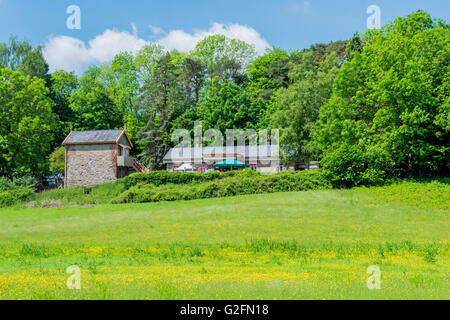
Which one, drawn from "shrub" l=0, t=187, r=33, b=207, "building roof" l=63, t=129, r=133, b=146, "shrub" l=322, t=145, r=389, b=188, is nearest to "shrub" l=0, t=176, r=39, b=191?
"shrub" l=0, t=187, r=33, b=207

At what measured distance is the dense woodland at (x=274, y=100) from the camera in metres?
34.7

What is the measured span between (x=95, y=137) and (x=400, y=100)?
36.2m

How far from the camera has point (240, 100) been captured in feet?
208

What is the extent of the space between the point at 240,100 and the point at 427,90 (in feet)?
109

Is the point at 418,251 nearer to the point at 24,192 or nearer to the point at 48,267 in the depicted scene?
the point at 48,267

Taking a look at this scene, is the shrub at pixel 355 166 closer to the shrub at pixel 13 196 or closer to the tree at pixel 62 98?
the shrub at pixel 13 196

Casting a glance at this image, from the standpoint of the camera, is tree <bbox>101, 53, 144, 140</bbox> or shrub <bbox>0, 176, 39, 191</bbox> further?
tree <bbox>101, 53, 144, 140</bbox>


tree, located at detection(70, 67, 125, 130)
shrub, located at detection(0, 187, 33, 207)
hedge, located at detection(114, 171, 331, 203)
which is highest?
tree, located at detection(70, 67, 125, 130)

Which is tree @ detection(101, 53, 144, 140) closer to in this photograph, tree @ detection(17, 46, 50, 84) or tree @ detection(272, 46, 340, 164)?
tree @ detection(17, 46, 50, 84)

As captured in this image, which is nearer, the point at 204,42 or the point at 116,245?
the point at 116,245

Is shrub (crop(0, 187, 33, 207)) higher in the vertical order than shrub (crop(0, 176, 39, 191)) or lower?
lower

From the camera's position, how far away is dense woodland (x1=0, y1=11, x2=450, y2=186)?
34.7 m

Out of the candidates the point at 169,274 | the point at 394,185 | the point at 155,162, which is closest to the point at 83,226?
the point at 169,274
